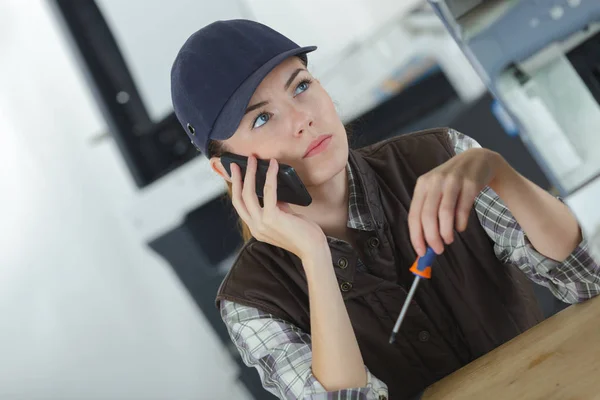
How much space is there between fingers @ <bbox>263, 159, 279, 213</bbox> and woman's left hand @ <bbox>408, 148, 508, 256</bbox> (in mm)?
171

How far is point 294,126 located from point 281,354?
280 mm

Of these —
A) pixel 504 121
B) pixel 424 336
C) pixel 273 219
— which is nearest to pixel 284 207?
pixel 273 219

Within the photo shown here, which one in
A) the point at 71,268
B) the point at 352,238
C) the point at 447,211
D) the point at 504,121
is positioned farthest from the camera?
the point at 71,268

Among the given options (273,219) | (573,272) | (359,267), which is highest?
(273,219)

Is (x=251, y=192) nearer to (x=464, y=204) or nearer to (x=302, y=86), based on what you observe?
(x=302, y=86)

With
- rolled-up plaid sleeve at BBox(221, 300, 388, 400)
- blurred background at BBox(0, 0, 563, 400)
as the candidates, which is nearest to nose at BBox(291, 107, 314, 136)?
rolled-up plaid sleeve at BBox(221, 300, 388, 400)

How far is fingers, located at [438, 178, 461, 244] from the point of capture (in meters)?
0.66

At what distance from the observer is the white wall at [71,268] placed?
1.12m

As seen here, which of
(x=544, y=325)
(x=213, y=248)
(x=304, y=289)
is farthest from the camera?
(x=213, y=248)

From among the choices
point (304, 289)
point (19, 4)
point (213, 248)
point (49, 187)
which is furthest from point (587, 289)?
point (19, 4)

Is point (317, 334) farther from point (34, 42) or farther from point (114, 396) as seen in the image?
point (34, 42)

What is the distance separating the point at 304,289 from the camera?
0.84 m

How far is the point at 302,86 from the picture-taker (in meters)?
0.78

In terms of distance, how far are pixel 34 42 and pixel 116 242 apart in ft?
1.29
